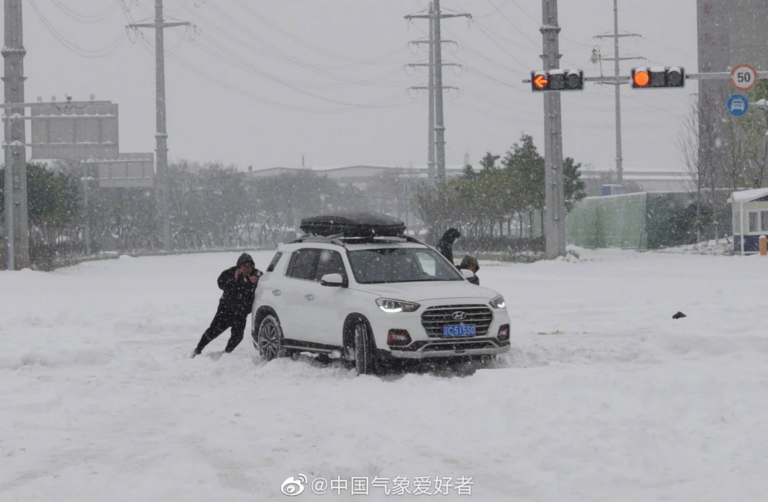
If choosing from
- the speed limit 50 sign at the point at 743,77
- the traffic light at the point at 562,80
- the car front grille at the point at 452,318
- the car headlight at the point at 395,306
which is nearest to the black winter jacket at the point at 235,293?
the car headlight at the point at 395,306

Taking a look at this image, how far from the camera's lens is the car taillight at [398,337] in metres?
13.0

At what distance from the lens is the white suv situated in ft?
43.0

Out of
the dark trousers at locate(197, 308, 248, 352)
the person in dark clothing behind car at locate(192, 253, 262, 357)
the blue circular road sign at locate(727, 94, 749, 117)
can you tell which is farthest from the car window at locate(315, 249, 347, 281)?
the blue circular road sign at locate(727, 94, 749, 117)

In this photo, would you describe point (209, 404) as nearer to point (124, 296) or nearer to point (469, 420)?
point (469, 420)

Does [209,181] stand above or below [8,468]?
above

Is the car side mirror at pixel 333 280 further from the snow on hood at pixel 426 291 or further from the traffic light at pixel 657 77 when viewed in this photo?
the traffic light at pixel 657 77

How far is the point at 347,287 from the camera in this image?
1397 cm

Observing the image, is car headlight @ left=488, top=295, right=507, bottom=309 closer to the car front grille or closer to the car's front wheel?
the car front grille

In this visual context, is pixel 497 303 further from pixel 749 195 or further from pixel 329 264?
pixel 749 195

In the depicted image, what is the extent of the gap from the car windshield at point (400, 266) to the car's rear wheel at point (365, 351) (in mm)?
812

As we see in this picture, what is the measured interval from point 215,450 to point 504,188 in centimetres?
5076

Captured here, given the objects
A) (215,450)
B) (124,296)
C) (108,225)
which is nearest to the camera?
(215,450)

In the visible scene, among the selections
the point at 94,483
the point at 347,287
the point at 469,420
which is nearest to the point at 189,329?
the point at 347,287

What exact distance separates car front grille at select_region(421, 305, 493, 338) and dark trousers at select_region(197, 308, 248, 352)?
143 inches
